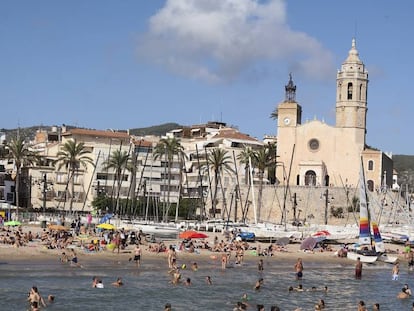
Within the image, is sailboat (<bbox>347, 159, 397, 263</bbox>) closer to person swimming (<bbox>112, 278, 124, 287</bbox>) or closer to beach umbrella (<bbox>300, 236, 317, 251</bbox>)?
beach umbrella (<bbox>300, 236, 317, 251</bbox>)

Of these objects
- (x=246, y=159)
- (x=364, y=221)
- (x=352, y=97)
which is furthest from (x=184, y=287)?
(x=352, y=97)

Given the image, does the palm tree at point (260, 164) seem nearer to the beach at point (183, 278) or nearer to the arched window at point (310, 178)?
the arched window at point (310, 178)

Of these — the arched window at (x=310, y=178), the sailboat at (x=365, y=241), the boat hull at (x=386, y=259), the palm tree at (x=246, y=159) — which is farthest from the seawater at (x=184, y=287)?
the arched window at (x=310, y=178)

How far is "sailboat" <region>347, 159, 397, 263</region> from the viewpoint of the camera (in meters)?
48.8

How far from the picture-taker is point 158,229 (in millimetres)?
64312

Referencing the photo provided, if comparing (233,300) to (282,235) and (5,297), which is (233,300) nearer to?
(5,297)

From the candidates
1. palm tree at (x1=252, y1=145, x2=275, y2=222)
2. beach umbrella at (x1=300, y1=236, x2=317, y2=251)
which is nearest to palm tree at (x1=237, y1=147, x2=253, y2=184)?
palm tree at (x1=252, y1=145, x2=275, y2=222)

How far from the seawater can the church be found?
4671 centimetres

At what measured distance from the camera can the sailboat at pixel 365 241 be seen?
4878 cm

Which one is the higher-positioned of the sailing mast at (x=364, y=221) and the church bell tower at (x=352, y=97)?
the church bell tower at (x=352, y=97)

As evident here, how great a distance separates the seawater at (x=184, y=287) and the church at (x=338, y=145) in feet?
153

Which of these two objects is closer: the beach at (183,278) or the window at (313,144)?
the beach at (183,278)

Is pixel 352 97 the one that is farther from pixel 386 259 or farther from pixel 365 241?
pixel 365 241

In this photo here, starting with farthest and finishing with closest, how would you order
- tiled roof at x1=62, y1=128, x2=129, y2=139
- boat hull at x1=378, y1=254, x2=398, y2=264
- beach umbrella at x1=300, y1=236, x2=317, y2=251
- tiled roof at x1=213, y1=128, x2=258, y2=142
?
tiled roof at x1=213, y1=128, x2=258, y2=142 → tiled roof at x1=62, y1=128, x2=129, y2=139 → beach umbrella at x1=300, y1=236, x2=317, y2=251 → boat hull at x1=378, y1=254, x2=398, y2=264
